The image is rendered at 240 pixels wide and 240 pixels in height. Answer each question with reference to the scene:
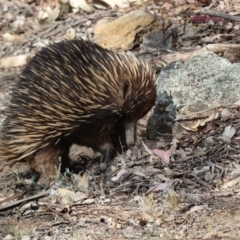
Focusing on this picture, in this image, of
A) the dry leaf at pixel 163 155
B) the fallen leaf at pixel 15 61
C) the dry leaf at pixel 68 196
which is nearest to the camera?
the dry leaf at pixel 68 196

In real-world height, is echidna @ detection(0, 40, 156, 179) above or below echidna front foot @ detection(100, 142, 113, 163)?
above

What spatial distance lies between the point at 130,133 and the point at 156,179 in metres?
1.02

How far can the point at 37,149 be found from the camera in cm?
627

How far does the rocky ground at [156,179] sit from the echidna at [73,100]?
0.29 meters

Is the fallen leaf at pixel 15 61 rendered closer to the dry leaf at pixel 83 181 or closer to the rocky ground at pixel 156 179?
the rocky ground at pixel 156 179

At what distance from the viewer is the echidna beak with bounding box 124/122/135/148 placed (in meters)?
6.33

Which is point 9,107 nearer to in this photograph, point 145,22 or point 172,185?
point 172,185

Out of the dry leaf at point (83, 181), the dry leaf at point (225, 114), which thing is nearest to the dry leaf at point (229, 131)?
the dry leaf at point (225, 114)

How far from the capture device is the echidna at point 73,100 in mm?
6039

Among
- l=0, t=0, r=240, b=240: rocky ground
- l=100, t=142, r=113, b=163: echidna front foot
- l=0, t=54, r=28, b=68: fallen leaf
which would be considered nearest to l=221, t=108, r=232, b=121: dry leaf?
l=0, t=0, r=240, b=240: rocky ground

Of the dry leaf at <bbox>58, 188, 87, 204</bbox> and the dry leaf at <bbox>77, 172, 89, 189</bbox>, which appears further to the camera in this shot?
the dry leaf at <bbox>77, 172, 89, 189</bbox>

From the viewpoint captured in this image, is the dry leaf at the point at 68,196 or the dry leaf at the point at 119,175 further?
the dry leaf at the point at 119,175

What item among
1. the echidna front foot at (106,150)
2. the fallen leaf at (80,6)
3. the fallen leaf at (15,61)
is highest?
the echidna front foot at (106,150)

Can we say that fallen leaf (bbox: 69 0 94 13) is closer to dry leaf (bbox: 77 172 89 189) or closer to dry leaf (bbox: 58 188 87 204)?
dry leaf (bbox: 77 172 89 189)
